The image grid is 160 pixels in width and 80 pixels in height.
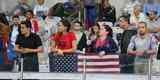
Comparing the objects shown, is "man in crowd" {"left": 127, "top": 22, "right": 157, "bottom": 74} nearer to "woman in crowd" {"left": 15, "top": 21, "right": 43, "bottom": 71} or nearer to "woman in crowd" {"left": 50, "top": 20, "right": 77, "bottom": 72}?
"woman in crowd" {"left": 50, "top": 20, "right": 77, "bottom": 72}

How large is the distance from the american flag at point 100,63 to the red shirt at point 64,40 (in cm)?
50

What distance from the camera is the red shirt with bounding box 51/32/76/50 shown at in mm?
11312

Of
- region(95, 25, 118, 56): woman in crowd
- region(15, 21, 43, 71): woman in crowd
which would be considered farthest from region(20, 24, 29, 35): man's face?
region(95, 25, 118, 56): woman in crowd

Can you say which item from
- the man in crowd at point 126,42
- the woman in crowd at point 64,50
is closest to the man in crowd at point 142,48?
the man in crowd at point 126,42

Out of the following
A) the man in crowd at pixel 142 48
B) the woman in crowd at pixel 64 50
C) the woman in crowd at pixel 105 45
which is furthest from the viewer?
the woman in crowd at pixel 105 45

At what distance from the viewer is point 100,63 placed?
11.0 m

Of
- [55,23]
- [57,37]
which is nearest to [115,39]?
[57,37]

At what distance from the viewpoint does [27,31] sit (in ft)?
37.2

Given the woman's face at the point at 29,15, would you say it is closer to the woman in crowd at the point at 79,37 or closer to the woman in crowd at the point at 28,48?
the woman in crowd at the point at 79,37

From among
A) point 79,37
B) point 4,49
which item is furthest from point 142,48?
point 4,49

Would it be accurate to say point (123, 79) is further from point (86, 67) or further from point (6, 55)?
point (6, 55)

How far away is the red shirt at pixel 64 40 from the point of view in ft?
37.1

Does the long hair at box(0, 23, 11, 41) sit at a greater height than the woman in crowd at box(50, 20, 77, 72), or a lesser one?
greater

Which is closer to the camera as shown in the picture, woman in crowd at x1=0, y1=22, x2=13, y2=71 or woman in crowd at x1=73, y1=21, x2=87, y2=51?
woman in crowd at x1=0, y1=22, x2=13, y2=71
